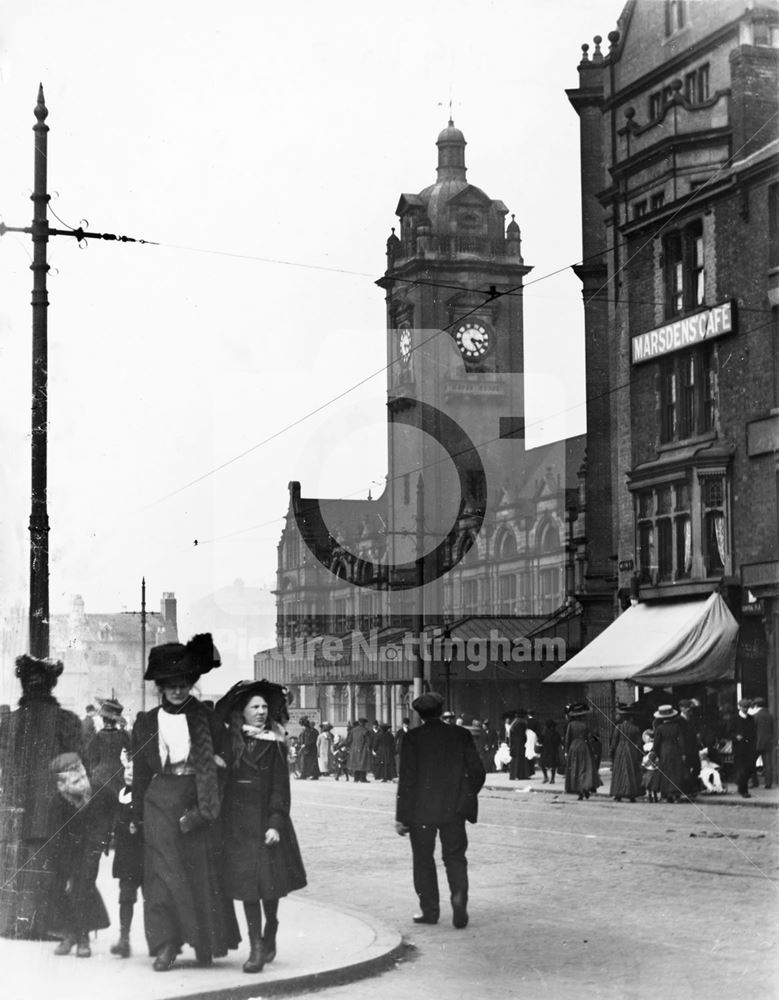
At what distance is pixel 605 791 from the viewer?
30859 millimetres

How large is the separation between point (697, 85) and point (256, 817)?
29551 millimetres

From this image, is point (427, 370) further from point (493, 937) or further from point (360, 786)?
point (493, 937)

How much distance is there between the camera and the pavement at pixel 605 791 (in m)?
25.3

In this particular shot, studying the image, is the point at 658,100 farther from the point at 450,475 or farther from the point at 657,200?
the point at 450,475

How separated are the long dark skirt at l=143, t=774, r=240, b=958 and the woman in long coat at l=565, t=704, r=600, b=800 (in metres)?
19.3

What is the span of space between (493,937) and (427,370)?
74.6 metres

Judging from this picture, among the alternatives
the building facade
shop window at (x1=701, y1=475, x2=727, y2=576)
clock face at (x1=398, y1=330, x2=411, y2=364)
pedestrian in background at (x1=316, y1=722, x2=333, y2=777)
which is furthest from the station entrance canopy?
clock face at (x1=398, y1=330, x2=411, y2=364)

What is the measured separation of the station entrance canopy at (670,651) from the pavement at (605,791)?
2246mm

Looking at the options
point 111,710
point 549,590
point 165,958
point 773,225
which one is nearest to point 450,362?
point 549,590

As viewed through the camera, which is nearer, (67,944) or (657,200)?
(67,944)

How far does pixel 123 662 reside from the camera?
47812mm

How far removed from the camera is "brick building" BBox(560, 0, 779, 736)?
3178cm

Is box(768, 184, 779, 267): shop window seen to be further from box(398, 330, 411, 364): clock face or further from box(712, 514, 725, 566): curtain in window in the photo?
box(398, 330, 411, 364): clock face

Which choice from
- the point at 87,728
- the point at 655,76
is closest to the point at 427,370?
the point at 655,76
